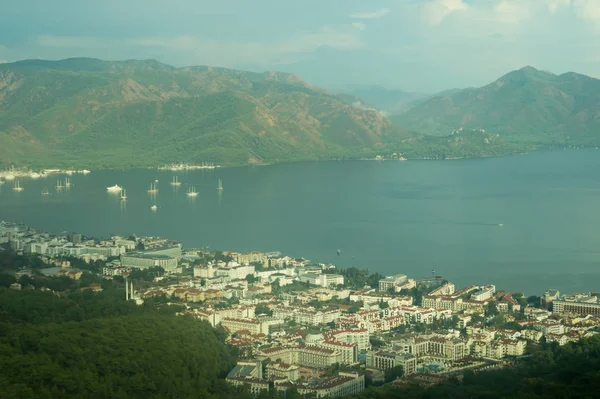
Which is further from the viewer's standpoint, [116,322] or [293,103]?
[293,103]

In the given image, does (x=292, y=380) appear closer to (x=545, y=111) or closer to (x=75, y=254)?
(x=75, y=254)

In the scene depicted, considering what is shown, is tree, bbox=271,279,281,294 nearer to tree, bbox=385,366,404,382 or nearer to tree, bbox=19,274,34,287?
tree, bbox=19,274,34,287

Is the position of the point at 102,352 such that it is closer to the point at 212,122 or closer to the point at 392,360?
the point at 392,360

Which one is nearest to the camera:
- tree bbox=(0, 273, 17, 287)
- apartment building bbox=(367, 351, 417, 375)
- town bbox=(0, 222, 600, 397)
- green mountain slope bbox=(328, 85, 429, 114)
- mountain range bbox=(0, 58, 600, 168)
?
town bbox=(0, 222, 600, 397)

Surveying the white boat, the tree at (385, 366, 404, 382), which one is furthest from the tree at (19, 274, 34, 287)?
the white boat

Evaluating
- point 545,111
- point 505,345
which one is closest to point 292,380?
point 505,345

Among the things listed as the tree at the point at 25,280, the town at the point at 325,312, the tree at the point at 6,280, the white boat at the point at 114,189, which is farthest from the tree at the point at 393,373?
the white boat at the point at 114,189

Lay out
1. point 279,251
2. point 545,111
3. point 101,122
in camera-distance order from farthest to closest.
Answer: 1. point 545,111
2. point 101,122
3. point 279,251

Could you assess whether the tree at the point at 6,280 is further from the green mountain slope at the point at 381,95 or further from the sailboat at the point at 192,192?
the green mountain slope at the point at 381,95
